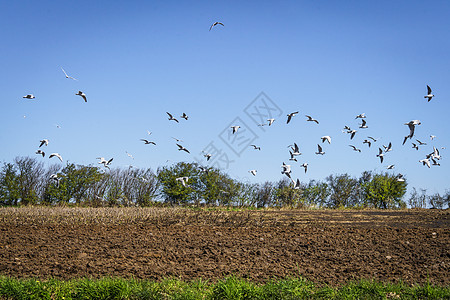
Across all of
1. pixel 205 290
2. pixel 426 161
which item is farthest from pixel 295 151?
pixel 205 290

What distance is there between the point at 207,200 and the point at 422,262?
13.8m

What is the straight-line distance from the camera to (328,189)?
2023 cm

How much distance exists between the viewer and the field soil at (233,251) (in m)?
6.07

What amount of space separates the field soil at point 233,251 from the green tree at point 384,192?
31.8ft

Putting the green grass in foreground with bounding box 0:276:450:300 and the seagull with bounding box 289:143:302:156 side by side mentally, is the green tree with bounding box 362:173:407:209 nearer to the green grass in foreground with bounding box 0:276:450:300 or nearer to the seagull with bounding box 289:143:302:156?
the seagull with bounding box 289:143:302:156

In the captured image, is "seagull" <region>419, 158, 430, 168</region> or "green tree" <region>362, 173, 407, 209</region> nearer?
"seagull" <region>419, 158, 430, 168</region>

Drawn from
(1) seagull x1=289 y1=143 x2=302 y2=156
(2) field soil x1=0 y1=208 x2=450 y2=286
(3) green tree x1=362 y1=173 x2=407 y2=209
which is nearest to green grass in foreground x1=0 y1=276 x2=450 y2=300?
(2) field soil x1=0 y1=208 x2=450 y2=286

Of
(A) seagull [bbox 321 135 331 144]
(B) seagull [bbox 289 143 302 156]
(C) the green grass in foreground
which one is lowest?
(C) the green grass in foreground

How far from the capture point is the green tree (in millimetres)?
20656

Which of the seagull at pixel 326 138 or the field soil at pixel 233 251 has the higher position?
the seagull at pixel 326 138

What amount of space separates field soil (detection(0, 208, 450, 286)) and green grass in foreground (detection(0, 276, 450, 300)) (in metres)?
0.52

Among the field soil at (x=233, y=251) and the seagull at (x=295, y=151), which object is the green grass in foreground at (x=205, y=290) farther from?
the seagull at (x=295, y=151)

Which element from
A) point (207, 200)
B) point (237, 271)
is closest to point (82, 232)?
point (237, 271)

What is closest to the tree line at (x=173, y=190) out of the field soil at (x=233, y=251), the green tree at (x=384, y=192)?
the green tree at (x=384, y=192)
